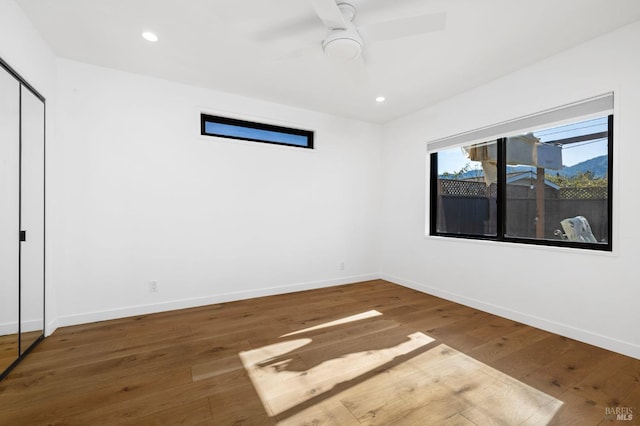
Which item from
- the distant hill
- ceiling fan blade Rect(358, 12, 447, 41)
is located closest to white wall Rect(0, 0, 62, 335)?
ceiling fan blade Rect(358, 12, 447, 41)

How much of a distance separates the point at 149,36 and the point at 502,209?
4.01m

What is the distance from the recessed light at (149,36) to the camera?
2.44 m

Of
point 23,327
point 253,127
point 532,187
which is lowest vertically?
point 23,327

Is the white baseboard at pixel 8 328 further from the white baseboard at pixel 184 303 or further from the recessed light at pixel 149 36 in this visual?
the recessed light at pixel 149 36

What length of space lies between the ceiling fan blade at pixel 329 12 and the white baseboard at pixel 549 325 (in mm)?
3197

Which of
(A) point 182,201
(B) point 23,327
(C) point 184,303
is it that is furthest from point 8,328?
(A) point 182,201

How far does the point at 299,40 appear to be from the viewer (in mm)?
2539

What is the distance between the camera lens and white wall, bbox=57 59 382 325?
2.92 m

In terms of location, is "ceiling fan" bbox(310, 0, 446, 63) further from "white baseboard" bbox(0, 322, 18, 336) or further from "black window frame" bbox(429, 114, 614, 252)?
"white baseboard" bbox(0, 322, 18, 336)

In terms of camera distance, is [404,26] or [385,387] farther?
[404,26]

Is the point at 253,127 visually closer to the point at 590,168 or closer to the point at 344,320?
the point at 344,320

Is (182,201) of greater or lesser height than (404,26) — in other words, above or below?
below

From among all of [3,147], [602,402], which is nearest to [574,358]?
[602,402]

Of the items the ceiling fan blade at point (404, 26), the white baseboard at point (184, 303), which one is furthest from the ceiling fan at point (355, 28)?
the white baseboard at point (184, 303)
